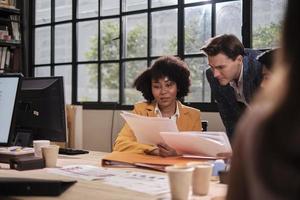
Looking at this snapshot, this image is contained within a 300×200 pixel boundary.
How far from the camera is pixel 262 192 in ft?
1.48

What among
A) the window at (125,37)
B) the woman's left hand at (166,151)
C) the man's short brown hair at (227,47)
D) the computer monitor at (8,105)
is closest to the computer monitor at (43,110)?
the computer monitor at (8,105)

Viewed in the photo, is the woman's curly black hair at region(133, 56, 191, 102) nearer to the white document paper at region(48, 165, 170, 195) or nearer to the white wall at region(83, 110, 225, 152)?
the white document paper at region(48, 165, 170, 195)

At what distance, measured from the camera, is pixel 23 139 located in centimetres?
215

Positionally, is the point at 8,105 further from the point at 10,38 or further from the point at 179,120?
the point at 10,38

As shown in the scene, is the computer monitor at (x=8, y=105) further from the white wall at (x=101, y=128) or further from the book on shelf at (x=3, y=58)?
the book on shelf at (x=3, y=58)

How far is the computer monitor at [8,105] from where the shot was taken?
1.78 m

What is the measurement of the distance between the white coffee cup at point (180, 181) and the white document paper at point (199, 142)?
0.60 metres

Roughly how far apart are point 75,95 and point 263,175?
410cm

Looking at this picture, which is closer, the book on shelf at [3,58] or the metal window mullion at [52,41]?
the book on shelf at [3,58]

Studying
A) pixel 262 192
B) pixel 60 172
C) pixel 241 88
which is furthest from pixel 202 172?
pixel 241 88

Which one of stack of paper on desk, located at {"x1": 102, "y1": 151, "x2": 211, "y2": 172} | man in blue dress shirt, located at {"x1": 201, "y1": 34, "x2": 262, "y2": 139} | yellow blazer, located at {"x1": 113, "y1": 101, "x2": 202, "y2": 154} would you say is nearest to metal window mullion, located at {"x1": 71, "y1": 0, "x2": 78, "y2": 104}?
yellow blazer, located at {"x1": 113, "y1": 101, "x2": 202, "y2": 154}

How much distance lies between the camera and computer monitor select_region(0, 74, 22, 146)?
1.78m

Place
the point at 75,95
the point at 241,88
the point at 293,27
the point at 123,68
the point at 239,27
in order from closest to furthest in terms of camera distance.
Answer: the point at 293,27 → the point at 241,88 → the point at 239,27 → the point at 123,68 → the point at 75,95

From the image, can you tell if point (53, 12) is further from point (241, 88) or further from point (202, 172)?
point (202, 172)
